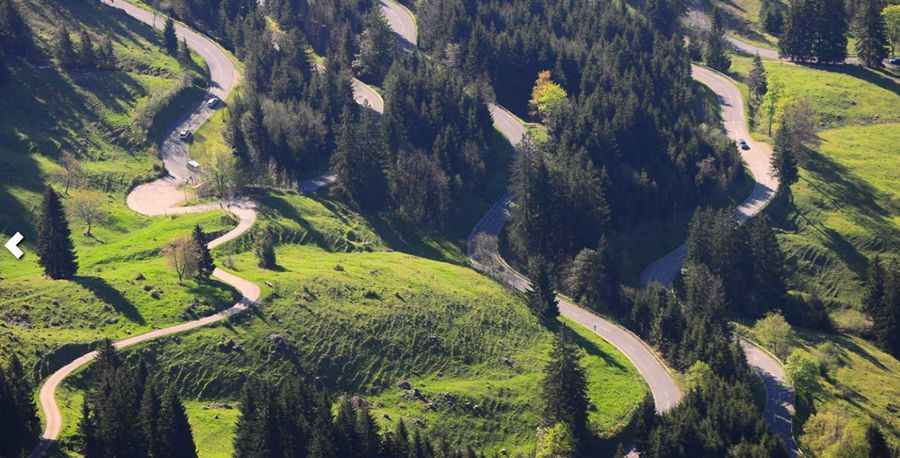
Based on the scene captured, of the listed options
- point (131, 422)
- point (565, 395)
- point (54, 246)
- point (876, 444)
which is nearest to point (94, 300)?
point (54, 246)

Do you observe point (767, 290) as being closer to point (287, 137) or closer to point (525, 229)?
point (525, 229)

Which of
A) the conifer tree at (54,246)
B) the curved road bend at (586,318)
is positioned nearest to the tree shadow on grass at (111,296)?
the conifer tree at (54,246)

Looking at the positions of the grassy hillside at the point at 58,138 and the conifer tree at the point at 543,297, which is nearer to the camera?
the conifer tree at the point at 543,297

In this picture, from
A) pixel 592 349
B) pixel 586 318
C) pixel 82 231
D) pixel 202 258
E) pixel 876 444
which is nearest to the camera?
pixel 876 444

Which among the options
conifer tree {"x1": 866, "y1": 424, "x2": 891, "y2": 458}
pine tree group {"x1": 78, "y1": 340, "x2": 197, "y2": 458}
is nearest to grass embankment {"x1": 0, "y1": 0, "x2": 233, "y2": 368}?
pine tree group {"x1": 78, "y1": 340, "x2": 197, "y2": 458}

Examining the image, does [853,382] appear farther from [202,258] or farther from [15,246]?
[15,246]

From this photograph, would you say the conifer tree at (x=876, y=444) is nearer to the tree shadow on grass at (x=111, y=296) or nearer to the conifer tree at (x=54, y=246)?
the tree shadow on grass at (x=111, y=296)

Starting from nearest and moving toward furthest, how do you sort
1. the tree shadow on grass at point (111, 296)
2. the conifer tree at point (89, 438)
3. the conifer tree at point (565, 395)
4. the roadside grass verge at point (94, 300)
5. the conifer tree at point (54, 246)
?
the conifer tree at point (89, 438), the roadside grass verge at point (94, 300), the conifer tree at point (565, 395), the tree shadow on grass at point (111, 296), the conifer tree at point (54, 246)
